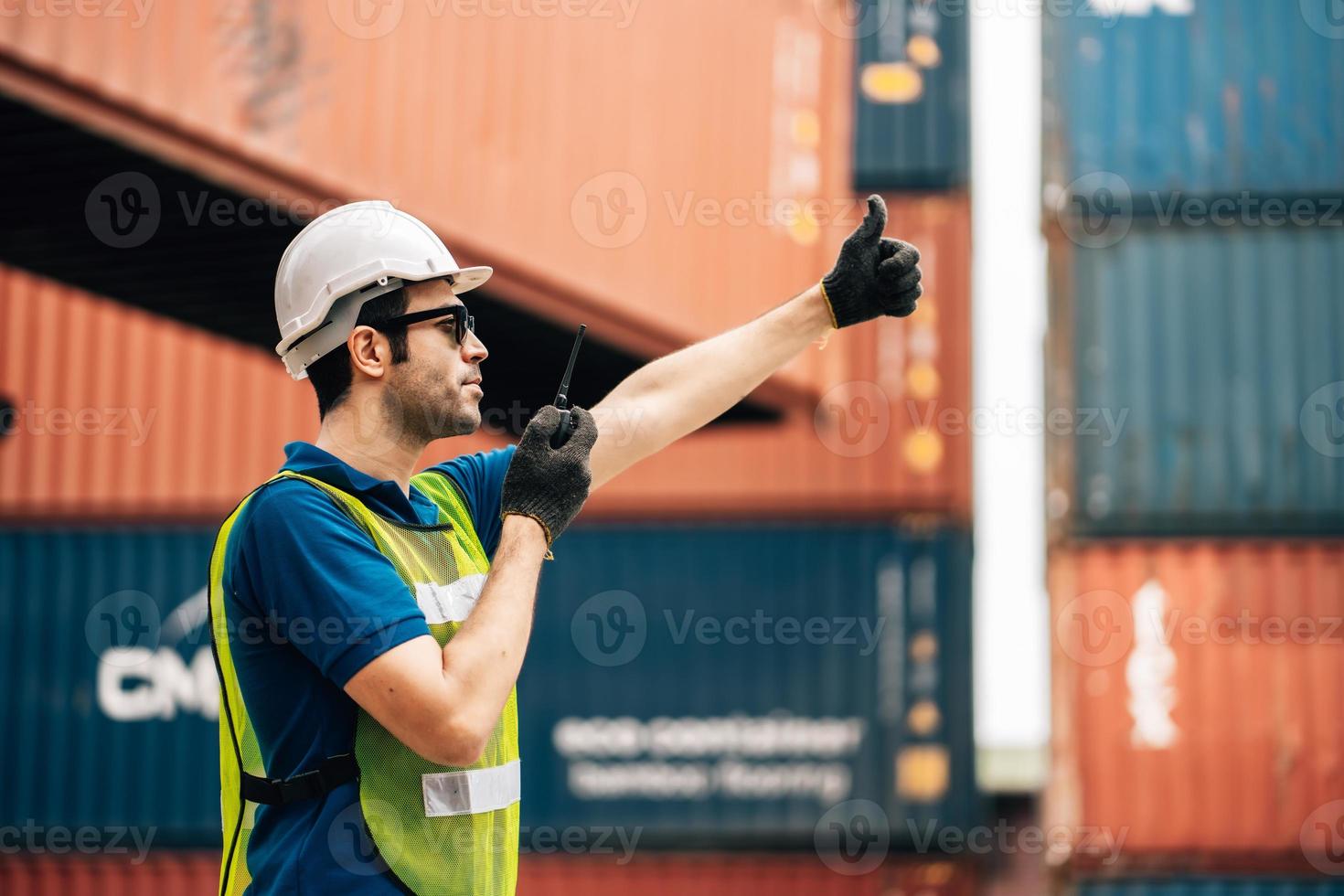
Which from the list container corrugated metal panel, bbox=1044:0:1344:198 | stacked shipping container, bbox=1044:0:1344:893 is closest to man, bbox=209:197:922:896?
stacked shipping container, bbox=1044:0:1344:893

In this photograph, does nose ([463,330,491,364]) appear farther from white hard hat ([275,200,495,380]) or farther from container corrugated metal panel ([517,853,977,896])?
container corrugated metal panel ([517,853,977,896])

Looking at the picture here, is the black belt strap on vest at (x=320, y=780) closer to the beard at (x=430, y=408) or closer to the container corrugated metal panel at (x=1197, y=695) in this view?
the beard at (x=430, y=408)

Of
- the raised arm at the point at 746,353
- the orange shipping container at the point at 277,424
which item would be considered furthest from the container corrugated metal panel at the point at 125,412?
the raised arm at the point at 746,353

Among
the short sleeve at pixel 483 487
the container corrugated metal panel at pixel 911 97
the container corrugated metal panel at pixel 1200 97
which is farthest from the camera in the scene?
the container corrugated metal panel at pixel 911 97

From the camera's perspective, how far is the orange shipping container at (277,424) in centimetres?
1107

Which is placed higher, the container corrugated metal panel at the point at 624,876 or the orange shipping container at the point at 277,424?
the orange shipping container at the point at 277,424

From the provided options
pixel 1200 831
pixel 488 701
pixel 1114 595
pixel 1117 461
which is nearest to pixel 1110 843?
pixel 1200 831

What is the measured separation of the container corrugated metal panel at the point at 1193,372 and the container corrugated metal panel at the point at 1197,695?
0.48 metres

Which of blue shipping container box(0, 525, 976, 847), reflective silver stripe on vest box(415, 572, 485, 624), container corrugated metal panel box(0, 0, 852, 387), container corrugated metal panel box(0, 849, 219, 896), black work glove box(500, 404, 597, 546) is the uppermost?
container corrugated metal panel box(0, 0, 852, 387)

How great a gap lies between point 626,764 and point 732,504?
7.44ft

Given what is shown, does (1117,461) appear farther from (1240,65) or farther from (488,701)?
(488,701)

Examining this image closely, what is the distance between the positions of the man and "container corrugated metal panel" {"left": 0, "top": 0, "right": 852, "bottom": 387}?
6.61m

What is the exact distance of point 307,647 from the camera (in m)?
1.90

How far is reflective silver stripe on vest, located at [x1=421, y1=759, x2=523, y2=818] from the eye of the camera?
6.51 ft
